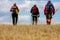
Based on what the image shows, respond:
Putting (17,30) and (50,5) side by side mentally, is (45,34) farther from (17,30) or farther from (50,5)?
(50,5)

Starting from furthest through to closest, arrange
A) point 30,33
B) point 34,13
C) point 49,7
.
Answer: point 34,13, point 49,7, point 30,33

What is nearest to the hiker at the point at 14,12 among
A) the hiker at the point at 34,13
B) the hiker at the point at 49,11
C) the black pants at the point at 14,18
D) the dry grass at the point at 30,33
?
the black pants at the point at 14,18

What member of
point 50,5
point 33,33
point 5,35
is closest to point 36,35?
point 33,33

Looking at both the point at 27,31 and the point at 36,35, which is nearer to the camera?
the point at 36,35

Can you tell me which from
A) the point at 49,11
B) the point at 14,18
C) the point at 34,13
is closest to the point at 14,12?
the point at 14,18

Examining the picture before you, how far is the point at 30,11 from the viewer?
2577 cm

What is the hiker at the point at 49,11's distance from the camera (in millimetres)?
24438

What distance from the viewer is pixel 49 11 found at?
24969 millimetres

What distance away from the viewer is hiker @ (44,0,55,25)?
80.2ft

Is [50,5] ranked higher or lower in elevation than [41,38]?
higher

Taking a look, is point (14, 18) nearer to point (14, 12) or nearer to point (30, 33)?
point (14, 12)

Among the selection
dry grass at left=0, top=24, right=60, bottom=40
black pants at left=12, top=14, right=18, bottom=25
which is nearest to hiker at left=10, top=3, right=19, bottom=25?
black pants at left=12, top=14, right=18, bottom=25

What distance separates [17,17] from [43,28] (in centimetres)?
502

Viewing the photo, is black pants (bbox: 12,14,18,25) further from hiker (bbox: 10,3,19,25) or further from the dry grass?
the dry grass
